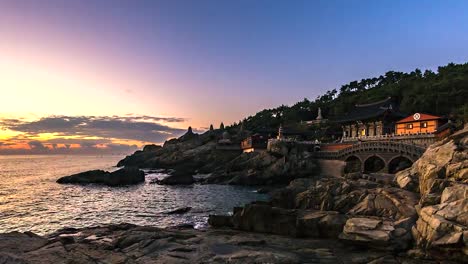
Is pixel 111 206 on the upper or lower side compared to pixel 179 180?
lower

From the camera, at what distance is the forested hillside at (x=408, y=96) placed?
86.8 meters

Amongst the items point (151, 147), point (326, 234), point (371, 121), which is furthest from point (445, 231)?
point (151, 147)

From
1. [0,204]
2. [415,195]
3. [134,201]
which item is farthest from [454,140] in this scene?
[0,204]

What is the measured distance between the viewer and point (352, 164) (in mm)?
64625

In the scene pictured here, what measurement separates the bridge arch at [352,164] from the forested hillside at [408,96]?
18801mm

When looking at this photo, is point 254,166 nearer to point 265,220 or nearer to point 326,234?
point 265,220

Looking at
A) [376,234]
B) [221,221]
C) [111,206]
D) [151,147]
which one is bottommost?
[111,206]

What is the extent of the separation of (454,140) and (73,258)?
119 feet

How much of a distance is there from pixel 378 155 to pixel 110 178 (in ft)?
196

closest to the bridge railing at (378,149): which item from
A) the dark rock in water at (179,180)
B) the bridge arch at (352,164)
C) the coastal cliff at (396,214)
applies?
the bridge arch at (352,164)

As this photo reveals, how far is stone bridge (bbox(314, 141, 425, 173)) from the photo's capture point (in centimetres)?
5231

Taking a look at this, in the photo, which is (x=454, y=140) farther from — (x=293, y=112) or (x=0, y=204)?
(x=293, y=112)

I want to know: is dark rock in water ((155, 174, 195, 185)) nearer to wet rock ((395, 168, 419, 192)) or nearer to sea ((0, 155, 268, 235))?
sea ((0, 155, 268, 235))

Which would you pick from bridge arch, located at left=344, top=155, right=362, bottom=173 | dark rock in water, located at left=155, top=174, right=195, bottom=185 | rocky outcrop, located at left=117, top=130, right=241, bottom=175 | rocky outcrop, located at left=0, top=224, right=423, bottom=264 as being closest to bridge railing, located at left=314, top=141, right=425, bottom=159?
bridge arch, located at left=344, top=155, right=362, bottom=173
